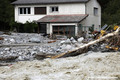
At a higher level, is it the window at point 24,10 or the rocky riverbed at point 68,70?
the window at point 24,10

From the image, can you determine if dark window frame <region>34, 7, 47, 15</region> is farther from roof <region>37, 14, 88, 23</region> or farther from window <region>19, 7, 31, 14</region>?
window <region>19, 7, 31, 14</region>

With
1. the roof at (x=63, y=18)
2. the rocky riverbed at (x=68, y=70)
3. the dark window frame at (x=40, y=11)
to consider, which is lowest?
the rocky riverbed at (x=68, y=70)

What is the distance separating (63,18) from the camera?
38.6 meters

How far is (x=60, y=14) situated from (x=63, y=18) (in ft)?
7.42

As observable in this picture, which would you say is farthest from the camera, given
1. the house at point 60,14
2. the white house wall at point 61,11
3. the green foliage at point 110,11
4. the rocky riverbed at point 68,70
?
the green foliage at point 110,11

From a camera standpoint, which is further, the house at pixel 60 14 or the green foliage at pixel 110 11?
the green foliage at pixel 110 11

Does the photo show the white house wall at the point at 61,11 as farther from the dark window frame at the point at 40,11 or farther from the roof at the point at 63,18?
the roof at the point at 63,18

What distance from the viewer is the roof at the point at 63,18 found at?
1454 inches

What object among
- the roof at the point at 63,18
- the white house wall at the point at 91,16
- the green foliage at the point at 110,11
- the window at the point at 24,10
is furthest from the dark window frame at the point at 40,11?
the green foliage at the point at 110,11

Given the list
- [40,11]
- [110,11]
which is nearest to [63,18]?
[40,11]

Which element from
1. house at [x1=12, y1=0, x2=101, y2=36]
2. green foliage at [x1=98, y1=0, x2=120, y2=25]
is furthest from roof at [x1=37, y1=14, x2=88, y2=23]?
green foliage at [x1=98, y1=0, x2=120, y2=25]

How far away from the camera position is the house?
37.3m

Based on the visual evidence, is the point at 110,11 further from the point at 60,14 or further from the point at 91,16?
the point at 60,14

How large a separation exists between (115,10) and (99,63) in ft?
156
